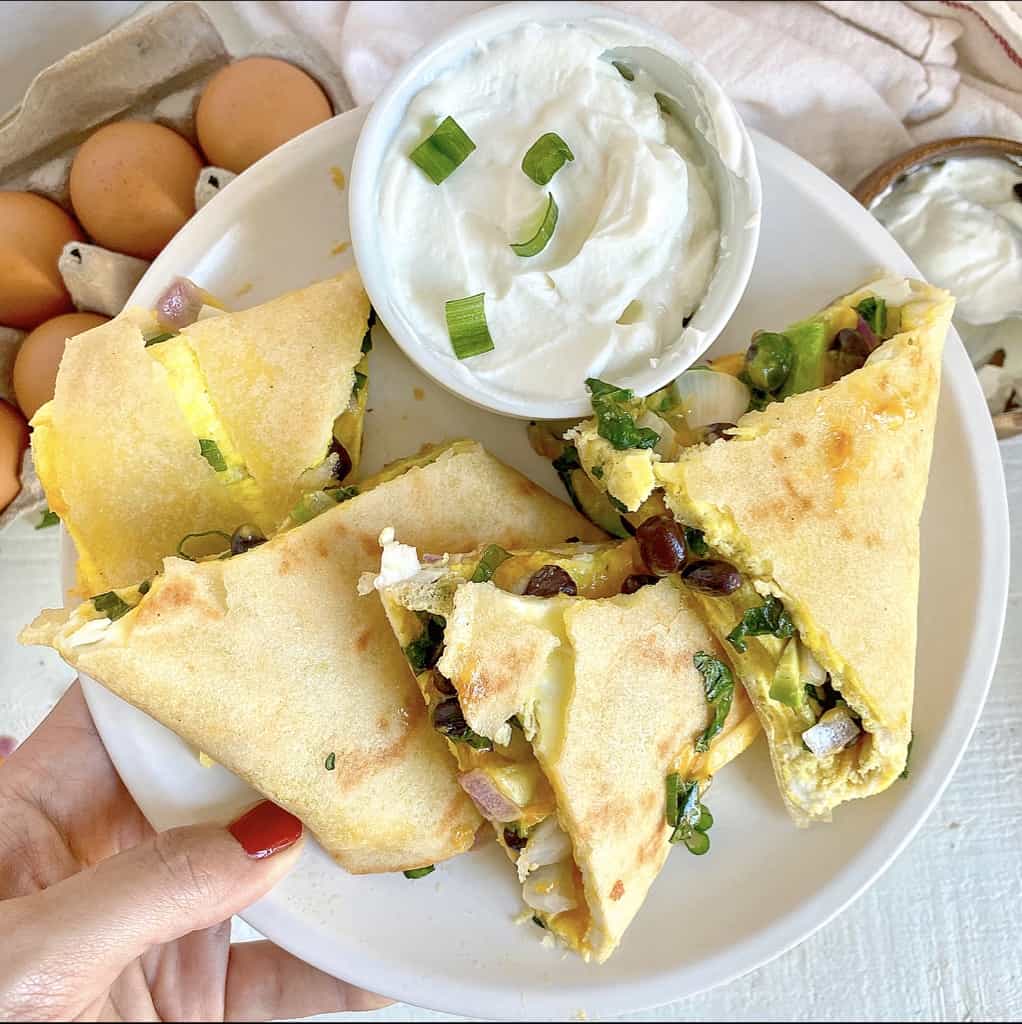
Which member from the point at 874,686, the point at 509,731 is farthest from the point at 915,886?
the point at 509,731

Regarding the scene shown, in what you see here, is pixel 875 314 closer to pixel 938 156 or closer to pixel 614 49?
pixel 938 156

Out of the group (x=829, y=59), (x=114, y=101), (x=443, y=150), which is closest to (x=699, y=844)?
(x=443, y=150)

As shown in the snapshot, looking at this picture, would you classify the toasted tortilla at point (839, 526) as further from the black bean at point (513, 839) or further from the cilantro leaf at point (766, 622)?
the black bean at point (513, 839)

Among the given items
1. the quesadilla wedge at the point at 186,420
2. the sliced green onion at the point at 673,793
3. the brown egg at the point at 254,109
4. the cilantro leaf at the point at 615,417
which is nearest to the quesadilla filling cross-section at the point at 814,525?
the cilantro leaf at the point at 615,417

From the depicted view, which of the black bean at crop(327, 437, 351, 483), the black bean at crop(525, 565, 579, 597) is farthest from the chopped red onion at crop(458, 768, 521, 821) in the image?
the black bean at crop(327, 437, 351, 483)

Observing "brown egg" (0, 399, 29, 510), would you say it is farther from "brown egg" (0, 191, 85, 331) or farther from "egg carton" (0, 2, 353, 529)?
"brown egg" (0, 191, 85, 331)
